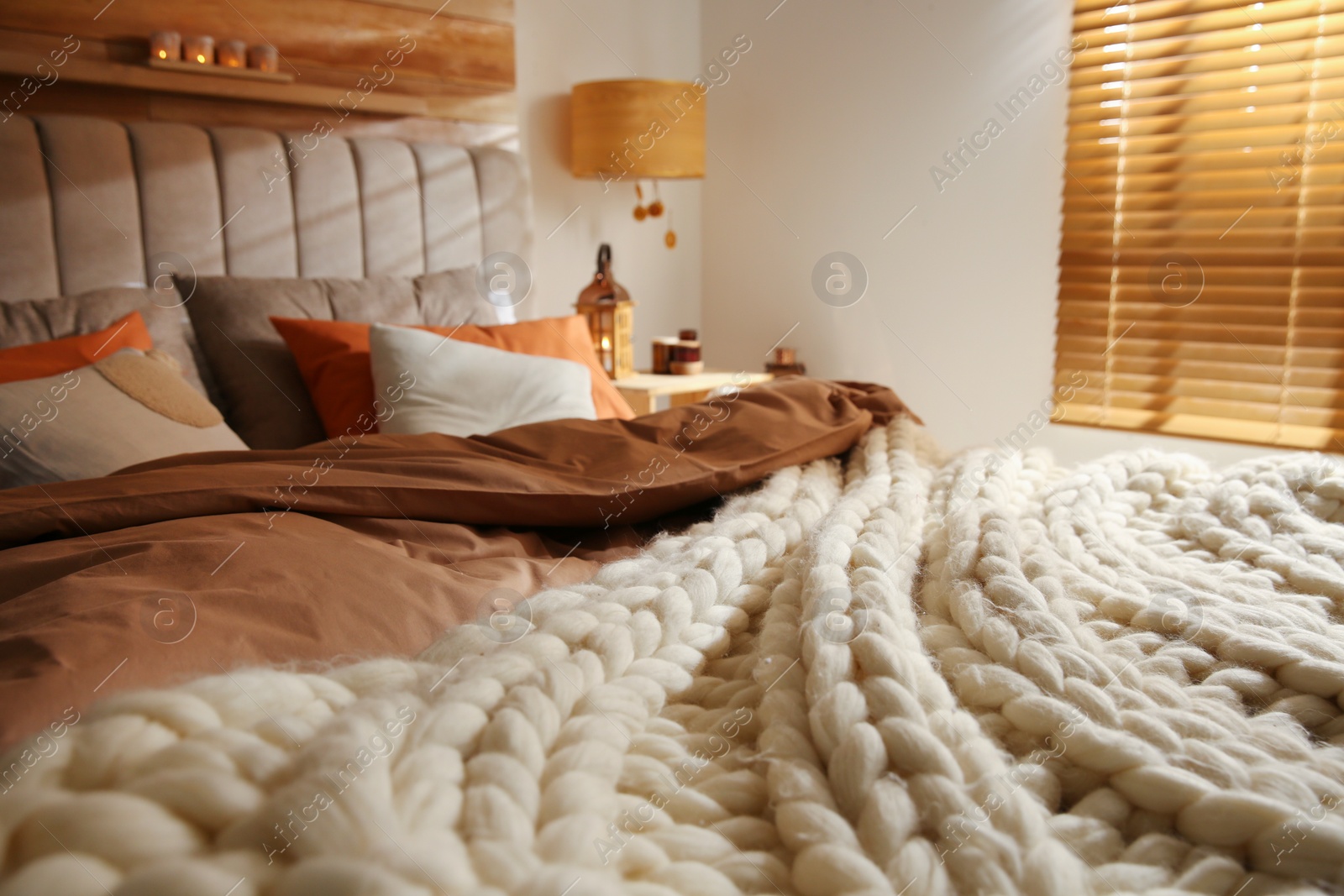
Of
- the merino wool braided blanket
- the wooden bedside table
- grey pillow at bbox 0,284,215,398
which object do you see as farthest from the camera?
the wooden bedside table

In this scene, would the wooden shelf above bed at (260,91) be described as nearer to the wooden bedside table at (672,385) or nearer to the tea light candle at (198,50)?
the tea light candle at (198,50)

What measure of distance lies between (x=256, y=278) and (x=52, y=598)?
1574 mm

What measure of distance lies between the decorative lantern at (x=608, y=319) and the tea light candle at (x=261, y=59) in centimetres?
117

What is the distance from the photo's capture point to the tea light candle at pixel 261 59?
2350 millimetres

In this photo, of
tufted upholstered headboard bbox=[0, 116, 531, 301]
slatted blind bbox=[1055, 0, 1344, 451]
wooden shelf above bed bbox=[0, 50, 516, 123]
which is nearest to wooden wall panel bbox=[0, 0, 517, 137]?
wooden shelf above bed bbox=[0, 50, 516, 123]

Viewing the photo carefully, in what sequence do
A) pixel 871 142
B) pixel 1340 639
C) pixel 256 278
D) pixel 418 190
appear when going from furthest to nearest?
1. pixel 871 142
2. pixel 418 190
3. pixel 256 278
4. pixel 1340 639

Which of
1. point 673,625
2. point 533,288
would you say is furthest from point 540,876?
point 533,288

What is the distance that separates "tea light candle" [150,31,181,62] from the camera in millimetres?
2188

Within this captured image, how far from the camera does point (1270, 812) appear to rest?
569 mm

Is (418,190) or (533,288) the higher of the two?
(418,190)

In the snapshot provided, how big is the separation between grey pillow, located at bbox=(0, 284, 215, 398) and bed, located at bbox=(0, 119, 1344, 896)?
0.77m

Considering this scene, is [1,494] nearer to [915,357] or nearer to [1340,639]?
[1340,639]

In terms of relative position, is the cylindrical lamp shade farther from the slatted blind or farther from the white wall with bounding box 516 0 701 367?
the slatted blind

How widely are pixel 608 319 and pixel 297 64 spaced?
3.89 feet
